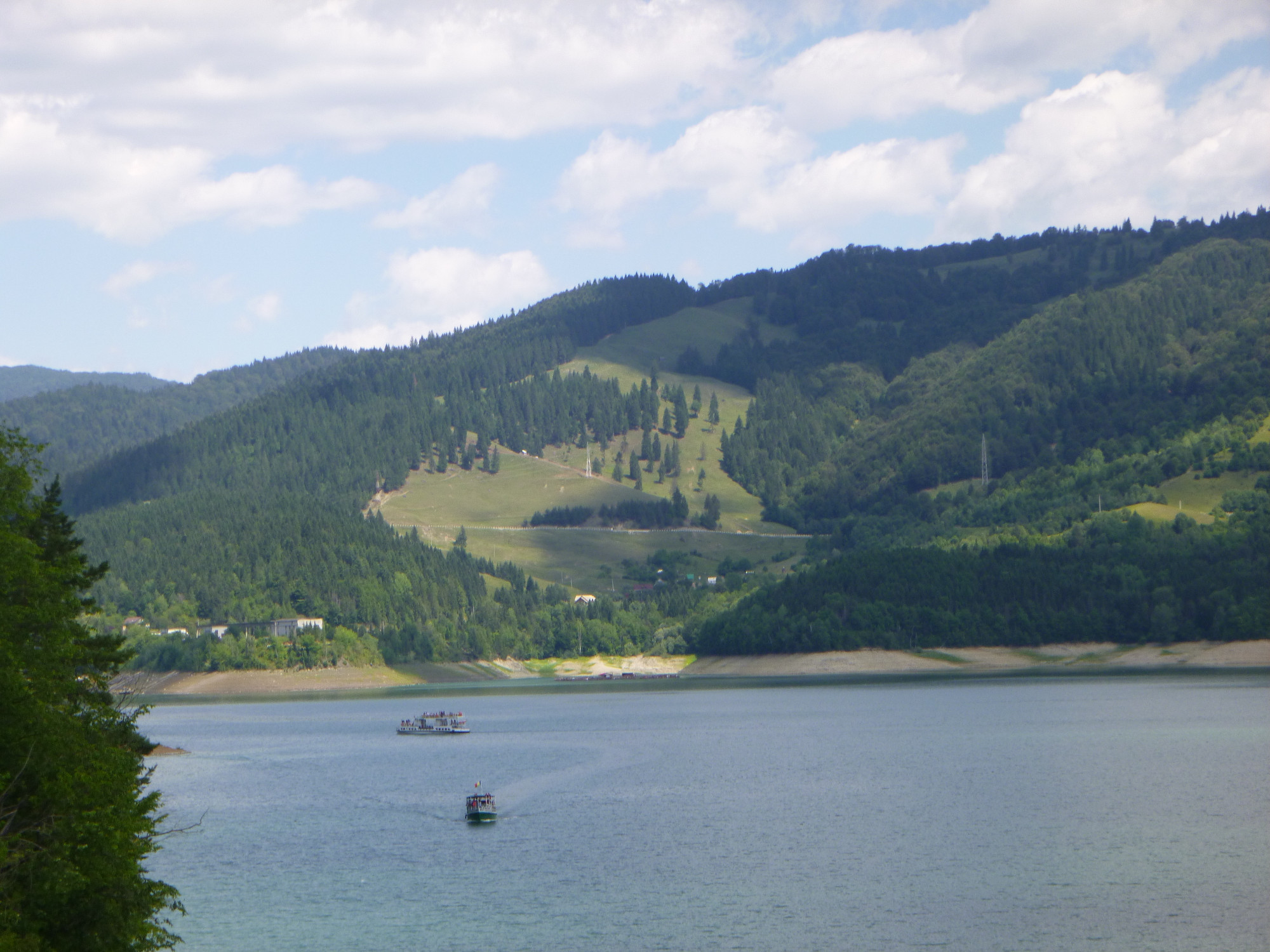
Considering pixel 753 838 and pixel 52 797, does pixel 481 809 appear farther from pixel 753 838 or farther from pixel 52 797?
pixel 52 797

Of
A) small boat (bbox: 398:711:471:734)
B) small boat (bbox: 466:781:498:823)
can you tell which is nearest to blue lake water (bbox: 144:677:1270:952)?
small boat (bbox: 466:781:498:823)

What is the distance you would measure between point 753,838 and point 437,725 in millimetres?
80761

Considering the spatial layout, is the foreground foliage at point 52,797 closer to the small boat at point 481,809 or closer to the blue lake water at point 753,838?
the blue lake water at point 753,838

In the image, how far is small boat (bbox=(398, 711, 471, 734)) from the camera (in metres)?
148

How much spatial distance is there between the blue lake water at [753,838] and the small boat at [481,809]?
1.25m

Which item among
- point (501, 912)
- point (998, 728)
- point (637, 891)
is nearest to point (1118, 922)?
point (637, 891)

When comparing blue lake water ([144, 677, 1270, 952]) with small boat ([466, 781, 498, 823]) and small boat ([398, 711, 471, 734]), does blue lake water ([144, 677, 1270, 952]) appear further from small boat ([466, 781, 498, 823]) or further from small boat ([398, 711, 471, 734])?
small boat ([398, 711, 471, 734])

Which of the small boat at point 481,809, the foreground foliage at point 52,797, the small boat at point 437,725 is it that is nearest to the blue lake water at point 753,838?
the small boat at point 481,809

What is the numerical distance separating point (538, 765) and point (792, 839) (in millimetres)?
41288

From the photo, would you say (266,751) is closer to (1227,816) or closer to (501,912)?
(501,912)

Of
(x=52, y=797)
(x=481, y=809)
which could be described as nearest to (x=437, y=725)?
(x=481, y=809)

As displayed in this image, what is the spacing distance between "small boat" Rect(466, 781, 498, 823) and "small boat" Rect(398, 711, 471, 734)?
2496 inches

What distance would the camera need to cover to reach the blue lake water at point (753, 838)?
54.0m

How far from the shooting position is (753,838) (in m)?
73.6
